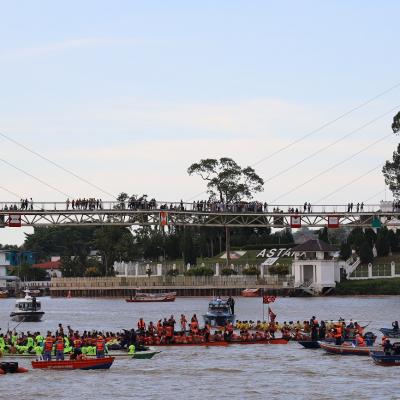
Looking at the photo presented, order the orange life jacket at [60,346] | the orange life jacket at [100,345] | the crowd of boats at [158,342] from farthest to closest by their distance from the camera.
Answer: the orange life jacket at [60,346]
the crowd of boats at [158,342]
the orange life jacket at [100,345]

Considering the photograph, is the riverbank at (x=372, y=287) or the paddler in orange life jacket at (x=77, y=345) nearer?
the paddler in orange life jacket at (x=77, y=345)

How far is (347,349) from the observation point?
82.5 m

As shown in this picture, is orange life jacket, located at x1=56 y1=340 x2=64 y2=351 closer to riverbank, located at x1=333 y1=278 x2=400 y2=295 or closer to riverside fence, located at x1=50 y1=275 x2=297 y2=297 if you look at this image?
riverbank, located at x1=333 y1=278 x2=400 y2=295

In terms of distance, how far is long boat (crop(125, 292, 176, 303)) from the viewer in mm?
176250

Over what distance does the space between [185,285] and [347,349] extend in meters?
104

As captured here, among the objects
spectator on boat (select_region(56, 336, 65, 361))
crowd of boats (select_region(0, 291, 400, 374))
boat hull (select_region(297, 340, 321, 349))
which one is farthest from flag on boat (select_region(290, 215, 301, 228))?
spectator on boat (select_region(56, 336, 65, 361))

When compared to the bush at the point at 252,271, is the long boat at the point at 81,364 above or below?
below

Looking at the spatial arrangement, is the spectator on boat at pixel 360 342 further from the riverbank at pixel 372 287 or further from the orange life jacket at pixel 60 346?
the riverbank at pixel 372 287

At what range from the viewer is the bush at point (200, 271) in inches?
7298

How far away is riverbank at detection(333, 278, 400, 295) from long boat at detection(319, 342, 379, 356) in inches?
3076

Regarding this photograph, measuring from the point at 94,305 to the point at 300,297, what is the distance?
26437 millimetres

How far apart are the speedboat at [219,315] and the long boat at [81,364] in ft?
111

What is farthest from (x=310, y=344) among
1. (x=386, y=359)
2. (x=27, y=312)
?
(x=27, y=312)

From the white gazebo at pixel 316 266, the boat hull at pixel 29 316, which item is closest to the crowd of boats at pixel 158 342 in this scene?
the boat hull at pixel 29 316
